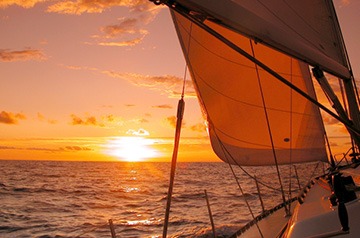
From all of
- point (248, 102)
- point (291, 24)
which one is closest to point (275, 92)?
point (248, 102)

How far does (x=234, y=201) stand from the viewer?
92.6 ft

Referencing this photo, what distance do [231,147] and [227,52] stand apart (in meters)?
2.27

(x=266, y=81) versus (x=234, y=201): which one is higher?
(x=266, y=81)

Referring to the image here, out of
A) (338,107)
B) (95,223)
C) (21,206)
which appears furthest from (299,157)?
(21,206)

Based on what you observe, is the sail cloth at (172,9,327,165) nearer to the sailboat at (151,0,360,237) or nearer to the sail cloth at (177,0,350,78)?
the sailboat at (151,0,360,237)

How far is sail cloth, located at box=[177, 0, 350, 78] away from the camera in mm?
3484

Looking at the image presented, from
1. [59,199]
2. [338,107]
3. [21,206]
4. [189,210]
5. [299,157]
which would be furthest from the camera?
[59,199]

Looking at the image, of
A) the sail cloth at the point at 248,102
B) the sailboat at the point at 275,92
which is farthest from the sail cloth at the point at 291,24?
the sail cloth at the point at 248,102

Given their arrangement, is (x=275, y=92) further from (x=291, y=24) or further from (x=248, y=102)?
(x=291, y=24)

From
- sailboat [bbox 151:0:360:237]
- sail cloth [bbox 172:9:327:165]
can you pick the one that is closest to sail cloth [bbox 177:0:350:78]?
sailboat [bbox 151:0:360:237]

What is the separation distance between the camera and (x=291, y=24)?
5.95 meters

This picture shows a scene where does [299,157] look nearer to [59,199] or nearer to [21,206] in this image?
[21,206]

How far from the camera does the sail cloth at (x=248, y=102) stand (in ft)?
27.4

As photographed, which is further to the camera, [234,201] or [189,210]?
[234,201]
